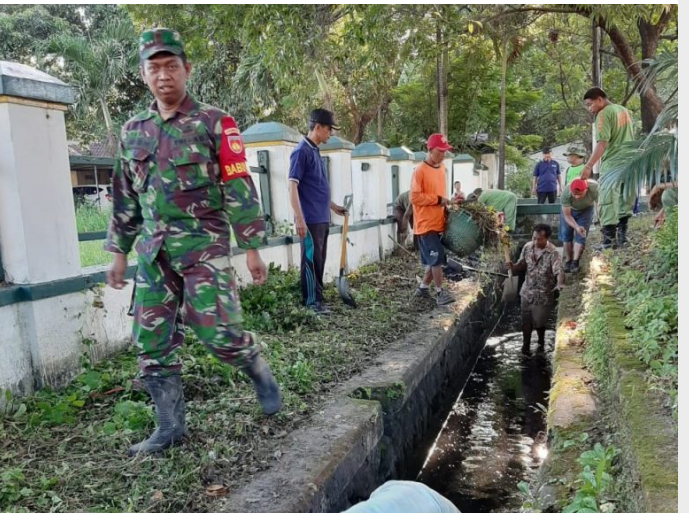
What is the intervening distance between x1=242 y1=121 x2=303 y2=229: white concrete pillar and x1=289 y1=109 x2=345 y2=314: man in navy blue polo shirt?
1010 mm

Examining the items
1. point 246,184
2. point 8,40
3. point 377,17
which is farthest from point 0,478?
point 8,40

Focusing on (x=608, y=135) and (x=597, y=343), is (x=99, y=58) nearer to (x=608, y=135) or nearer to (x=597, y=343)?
(x=608, y=135)

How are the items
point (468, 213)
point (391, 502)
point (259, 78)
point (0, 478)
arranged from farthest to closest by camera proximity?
1. point (259, 78)
2. point (468, 213)
3. point (0, 478)
4. point (391, 502)

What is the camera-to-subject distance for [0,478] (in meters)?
2.27

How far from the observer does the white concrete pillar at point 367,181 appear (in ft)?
29.3

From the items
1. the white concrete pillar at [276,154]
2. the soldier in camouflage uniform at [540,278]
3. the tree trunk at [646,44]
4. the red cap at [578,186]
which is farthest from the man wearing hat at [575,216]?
the white concrete pillar at [276,154]

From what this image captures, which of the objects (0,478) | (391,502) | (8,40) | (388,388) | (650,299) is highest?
(8,40)

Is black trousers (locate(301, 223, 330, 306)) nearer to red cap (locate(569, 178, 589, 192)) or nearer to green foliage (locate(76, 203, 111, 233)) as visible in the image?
green foliage (locate(76, 203, 111, 233))

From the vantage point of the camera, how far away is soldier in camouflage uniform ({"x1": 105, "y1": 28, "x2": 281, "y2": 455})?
99.4 inches

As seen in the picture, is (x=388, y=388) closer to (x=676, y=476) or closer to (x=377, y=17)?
(x=676, y=476)

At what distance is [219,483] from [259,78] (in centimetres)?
1252

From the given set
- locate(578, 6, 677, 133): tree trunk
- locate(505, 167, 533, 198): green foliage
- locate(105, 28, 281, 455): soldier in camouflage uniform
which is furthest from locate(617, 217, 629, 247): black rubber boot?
locate(505, 167, 533, 198): green foliage

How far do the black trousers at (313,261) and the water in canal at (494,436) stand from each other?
165cm

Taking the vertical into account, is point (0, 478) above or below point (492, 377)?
above
